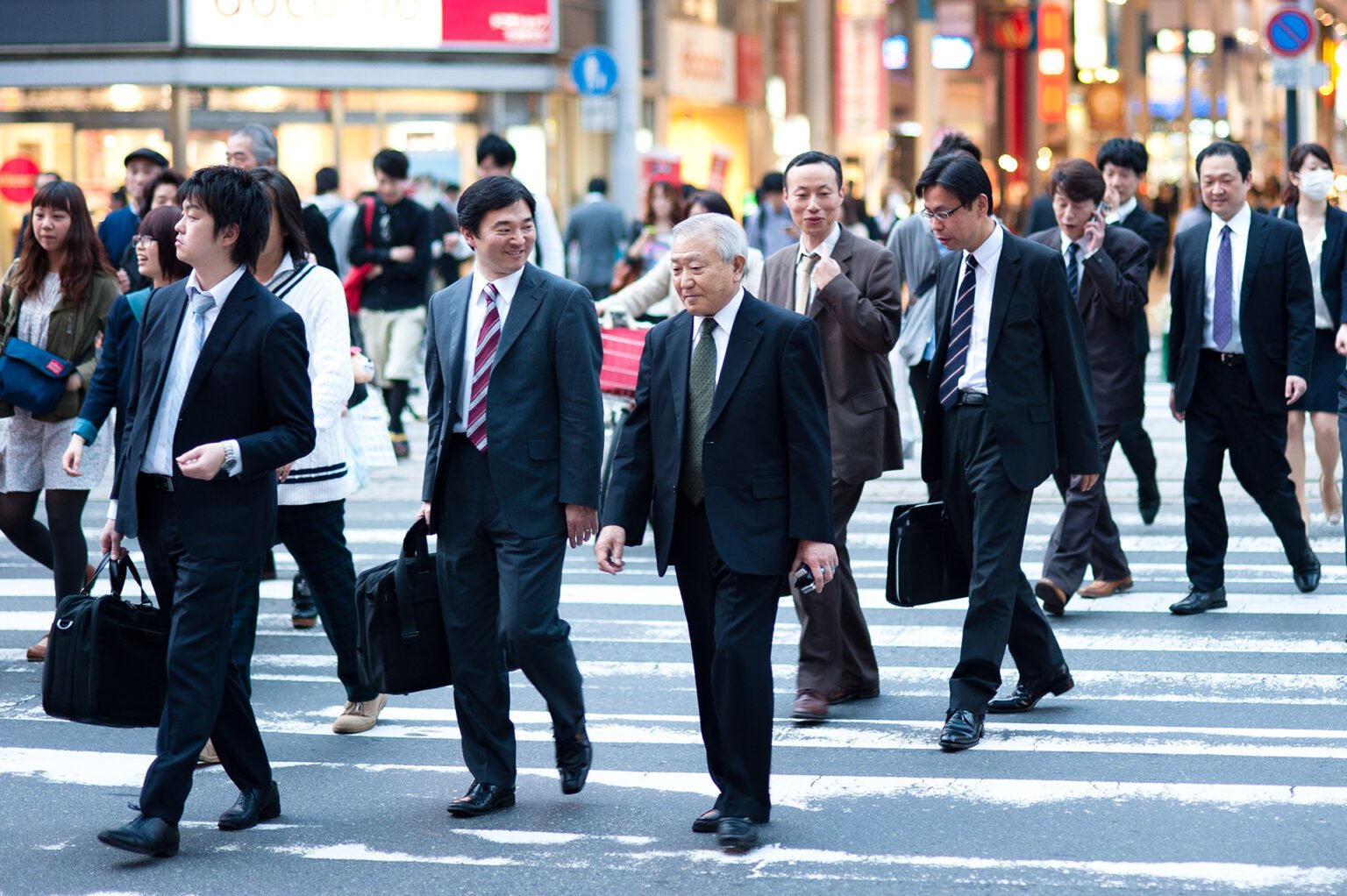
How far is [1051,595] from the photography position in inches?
341

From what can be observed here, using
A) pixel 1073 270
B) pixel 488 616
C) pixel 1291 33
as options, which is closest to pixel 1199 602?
pixel 1073 270

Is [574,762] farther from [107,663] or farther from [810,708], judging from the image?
[107,663]

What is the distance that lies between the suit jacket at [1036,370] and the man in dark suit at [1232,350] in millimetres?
2177

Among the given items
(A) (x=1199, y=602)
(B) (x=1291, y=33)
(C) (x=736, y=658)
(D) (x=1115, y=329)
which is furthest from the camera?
(B) (x=1291, y=33)

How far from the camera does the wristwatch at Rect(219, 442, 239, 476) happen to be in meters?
5.28

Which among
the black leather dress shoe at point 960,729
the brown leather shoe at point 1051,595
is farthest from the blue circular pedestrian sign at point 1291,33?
the black leather dress shoe at point 960,729

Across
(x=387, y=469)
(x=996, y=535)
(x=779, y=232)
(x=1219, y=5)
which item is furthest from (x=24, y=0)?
(x=1219, y=5)

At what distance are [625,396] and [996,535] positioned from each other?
4.12 meters

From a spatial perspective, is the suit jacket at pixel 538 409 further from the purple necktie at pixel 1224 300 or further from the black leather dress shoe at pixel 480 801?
the purple necktie at pixel 1224 300

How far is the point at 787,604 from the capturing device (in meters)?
9.49

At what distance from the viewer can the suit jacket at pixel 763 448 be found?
5.45 m

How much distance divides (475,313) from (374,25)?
72.3 feet

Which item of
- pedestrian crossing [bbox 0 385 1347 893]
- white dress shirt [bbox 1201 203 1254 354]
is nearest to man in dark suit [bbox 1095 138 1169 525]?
white dress shirt [bbox 1201 203 1254 354]

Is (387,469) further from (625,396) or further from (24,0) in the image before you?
(24,0)
